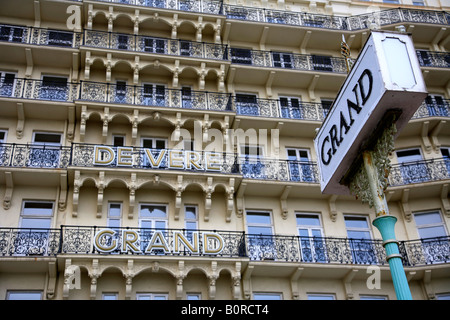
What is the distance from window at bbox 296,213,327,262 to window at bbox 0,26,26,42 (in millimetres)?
12686

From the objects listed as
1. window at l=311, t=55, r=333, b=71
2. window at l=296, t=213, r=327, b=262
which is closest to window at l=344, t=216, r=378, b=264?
window at l=296, t=213, r=327, b=262

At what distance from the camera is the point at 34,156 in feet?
60.9

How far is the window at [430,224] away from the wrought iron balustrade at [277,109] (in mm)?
5393

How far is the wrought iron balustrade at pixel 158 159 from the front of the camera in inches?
728

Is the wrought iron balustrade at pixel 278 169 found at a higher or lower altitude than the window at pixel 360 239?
higher

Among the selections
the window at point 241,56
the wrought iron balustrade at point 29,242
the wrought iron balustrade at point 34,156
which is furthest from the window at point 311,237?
the wrought iron balustrade at point 34,156

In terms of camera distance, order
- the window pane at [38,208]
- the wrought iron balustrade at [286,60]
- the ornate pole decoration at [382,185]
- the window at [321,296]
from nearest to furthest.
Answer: the ornate pole decoration at [382,185] < the window pane at [38,208] < the window at [321,296] < the wrought iron balustrade at [286,60]

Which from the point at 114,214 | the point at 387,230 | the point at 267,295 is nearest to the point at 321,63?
the point at 267,295

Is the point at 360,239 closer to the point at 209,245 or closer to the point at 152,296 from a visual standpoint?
the point at 209,245

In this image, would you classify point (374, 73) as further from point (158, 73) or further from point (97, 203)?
point (158, 73)

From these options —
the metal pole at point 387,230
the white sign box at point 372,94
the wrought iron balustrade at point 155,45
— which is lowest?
the metal pole at point 387,230

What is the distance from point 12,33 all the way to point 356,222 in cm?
1510

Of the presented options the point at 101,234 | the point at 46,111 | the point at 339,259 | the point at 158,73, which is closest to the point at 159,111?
the point at 158,73

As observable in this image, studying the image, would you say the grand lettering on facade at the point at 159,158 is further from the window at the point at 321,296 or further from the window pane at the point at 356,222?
the window at the point at 321,296
